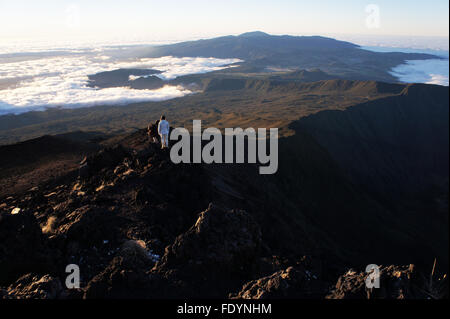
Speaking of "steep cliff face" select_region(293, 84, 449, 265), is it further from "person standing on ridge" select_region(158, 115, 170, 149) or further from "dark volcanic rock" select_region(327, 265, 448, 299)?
"dark volcanic rock" select_region(327, 265, 448, 299)

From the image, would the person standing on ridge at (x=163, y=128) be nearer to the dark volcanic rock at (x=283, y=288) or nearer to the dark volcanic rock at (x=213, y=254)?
the dark volcanic rock at (x=213, y=254)

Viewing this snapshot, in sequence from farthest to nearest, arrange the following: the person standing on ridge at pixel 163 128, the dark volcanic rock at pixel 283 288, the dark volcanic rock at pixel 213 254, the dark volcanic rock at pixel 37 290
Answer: the person standing on ridge at pixel 163 128
the dark volcanic rock at pixel 213 254
the dark volcanic rock at pixel 283 288
the dark volcanic rock at pixel 37 290

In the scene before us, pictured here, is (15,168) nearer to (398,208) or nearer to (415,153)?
(398,208)

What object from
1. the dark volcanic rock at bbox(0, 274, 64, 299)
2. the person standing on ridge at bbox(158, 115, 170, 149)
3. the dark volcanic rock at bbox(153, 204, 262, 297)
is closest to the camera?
the dark volcanic rock at bbox(0, 274, 64, 299)

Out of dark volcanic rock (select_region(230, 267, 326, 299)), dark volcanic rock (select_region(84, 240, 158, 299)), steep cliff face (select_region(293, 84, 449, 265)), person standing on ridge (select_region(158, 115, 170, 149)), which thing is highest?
person standing on ridge (select_region(158, 115, 170, 149))

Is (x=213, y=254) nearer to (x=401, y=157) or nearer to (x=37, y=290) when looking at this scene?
(x=37, y=290)

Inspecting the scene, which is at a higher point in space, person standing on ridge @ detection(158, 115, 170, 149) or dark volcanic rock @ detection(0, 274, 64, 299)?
person standing on ridge @ detection(158, 115, 170, 149)

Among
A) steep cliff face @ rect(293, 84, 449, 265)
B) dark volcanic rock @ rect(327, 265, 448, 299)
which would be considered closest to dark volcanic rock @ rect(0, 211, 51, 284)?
dark volcanic rock @ rect(327, 265, 448, 299)

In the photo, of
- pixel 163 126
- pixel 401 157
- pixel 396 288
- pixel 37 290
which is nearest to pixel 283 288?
pixel 396 288

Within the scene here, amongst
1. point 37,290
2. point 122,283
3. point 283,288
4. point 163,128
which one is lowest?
point 283,288

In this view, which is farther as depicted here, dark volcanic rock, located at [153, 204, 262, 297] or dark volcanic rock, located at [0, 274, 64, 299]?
dark volcanic rock, located at [153, 204, 262, 297]

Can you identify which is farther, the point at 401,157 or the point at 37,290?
the point at 401,157

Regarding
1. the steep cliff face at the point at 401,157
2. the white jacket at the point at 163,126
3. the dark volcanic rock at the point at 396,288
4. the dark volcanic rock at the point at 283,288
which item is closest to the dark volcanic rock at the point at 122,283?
the dark volcanic rock at the point at 283,288
